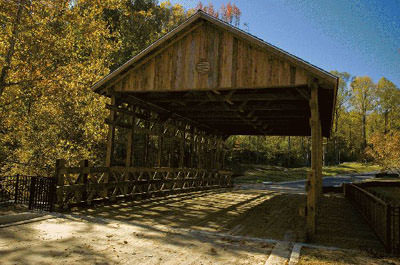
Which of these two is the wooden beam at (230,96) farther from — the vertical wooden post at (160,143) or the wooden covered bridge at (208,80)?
the vertical wooden post at (160,143)

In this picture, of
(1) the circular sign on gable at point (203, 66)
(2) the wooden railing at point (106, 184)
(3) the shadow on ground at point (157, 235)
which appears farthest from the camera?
(1) the circular sign on gable at point (203, 66)

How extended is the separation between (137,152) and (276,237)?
2029 centimetres

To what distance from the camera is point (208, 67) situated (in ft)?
35.7

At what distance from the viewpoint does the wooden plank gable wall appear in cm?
1003

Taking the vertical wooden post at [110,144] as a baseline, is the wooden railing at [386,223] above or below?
below

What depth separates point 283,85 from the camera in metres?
9.82

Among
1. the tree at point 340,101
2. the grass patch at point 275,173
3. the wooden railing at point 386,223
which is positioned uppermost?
the tree at point 340,101

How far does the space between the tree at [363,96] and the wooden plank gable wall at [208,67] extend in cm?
5576

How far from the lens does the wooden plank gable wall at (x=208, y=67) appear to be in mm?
10031

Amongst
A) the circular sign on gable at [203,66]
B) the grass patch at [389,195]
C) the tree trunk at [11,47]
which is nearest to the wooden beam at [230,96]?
the circular sign on gable at [203,66]

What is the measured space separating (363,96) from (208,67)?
57570 millimetres

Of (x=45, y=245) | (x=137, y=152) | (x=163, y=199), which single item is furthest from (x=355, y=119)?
(x=45, y=245)

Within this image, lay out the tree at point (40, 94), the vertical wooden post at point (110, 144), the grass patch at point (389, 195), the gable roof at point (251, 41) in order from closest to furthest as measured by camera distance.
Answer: the grass patch at point (389, 195) → the gable roof at point (251, 41) → the vertical wooden post at point (110, 144) → the tree at point (40, 94)

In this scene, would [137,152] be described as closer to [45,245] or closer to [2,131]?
[2,131]
